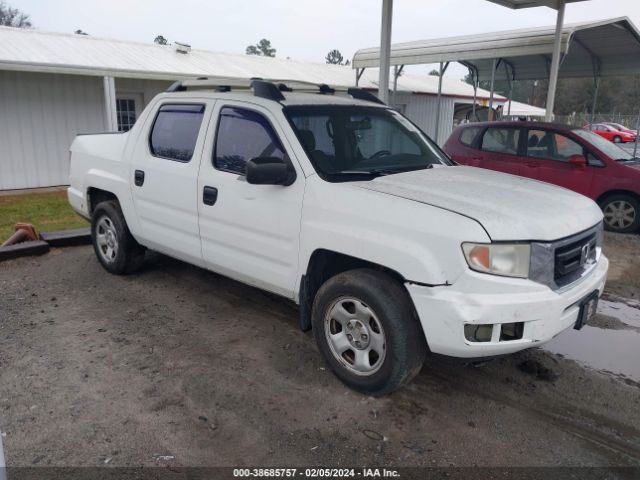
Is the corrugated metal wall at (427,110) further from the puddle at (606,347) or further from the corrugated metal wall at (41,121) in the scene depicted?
the puddle at (606,347)

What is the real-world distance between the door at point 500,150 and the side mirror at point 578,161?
79 cm

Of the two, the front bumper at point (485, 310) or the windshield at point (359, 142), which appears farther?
the windshield at point (359, 142)

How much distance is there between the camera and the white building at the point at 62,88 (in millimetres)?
11812

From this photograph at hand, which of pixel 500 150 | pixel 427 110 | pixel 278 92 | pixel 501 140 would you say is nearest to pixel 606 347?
pixel 278 92

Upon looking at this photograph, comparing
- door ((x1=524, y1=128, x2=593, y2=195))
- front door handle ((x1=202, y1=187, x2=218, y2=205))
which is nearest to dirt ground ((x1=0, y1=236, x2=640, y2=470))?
front door handle ((x1=202, y1=187, x2=218, y2=205))

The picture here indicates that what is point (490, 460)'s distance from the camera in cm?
297

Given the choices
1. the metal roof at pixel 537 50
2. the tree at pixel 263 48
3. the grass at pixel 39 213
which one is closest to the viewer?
the grass at pixel 39 213

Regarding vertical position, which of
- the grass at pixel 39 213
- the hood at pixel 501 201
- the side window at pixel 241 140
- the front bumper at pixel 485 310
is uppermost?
the side window at pixel 241 140

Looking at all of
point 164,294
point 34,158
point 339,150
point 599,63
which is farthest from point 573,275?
point 599,63

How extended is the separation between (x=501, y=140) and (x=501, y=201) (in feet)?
20.8

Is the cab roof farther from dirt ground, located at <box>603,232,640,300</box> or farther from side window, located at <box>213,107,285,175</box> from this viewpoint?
dirt ground, located at <box>603,232,640,300</box>

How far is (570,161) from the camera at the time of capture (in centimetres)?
862

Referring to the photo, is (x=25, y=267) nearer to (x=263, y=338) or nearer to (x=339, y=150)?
(x=263, y=338)

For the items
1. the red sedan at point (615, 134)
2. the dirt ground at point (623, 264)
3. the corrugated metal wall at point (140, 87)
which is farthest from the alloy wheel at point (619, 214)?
the red sedan at point (615, 134)
